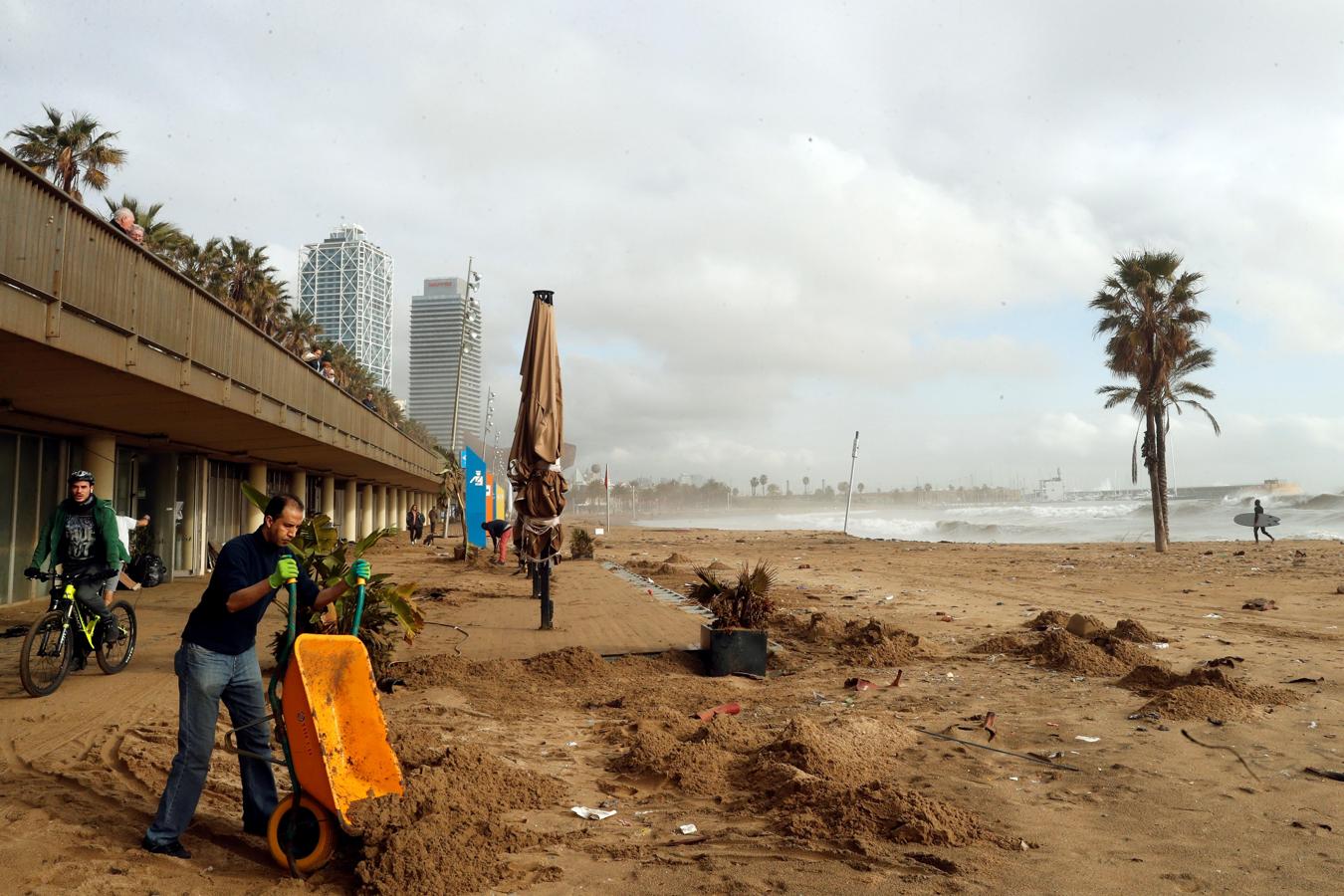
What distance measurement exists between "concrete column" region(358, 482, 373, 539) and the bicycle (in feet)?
105

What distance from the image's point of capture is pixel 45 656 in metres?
6.25

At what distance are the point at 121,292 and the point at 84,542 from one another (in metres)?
3.69

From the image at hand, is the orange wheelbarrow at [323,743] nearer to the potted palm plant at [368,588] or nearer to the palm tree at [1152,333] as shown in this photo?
the potted palm plant at [368,588]

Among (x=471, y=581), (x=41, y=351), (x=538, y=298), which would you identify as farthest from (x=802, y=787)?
(x=471, y=581)

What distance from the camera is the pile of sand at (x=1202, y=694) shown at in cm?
589

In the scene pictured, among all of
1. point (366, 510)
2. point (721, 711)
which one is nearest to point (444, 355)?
point (366, 510)

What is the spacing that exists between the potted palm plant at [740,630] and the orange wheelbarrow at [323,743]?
172 inches

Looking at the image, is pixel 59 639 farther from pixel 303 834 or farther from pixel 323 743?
pixel 323 743

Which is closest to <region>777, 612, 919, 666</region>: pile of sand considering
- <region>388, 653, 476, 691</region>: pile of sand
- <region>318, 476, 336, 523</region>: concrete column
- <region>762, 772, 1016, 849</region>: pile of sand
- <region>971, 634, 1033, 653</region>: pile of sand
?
<region>971, 634, 1033, 653</region>: pile of sand

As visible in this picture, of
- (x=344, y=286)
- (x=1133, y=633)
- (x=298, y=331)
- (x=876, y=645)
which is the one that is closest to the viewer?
(x=876, y=645)

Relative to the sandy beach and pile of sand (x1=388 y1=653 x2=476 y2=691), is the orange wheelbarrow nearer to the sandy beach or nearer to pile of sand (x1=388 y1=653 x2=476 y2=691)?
the sandy beach

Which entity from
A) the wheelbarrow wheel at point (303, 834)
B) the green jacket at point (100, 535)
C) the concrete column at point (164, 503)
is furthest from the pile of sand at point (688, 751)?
the concrete column at point (164, 503)

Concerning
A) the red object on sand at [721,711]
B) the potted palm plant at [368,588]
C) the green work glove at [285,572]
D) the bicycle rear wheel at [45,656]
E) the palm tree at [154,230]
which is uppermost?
the palm tree at [154,230]

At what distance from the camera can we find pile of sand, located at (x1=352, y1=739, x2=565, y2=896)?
3.26m
